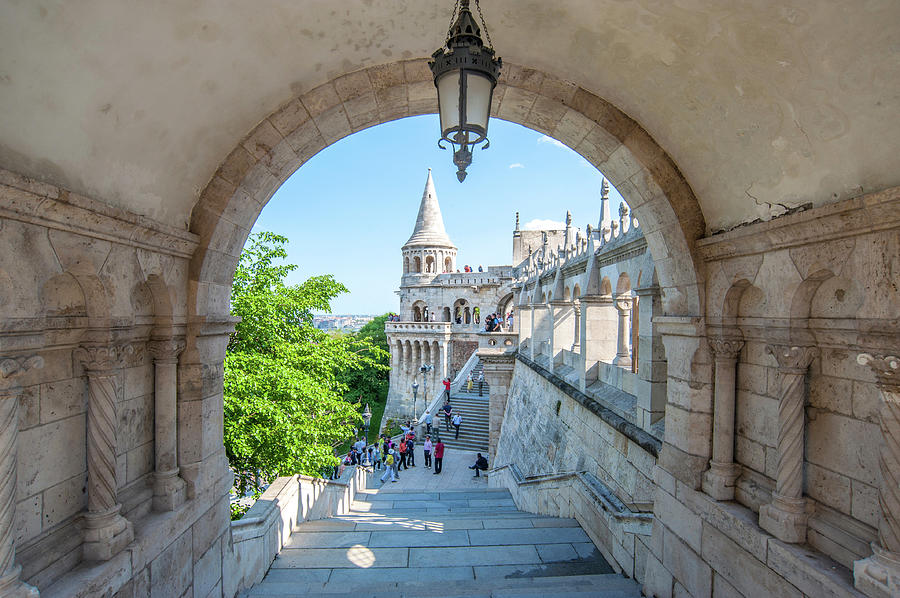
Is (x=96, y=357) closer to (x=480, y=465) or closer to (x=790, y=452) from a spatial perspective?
(x=790, y=452)

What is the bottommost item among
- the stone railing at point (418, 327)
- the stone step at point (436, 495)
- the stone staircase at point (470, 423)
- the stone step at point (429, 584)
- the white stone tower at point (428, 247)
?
the stone staircase at point (470, 423)

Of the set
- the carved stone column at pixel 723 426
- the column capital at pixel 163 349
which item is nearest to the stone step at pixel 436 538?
the carved stone column at pixel 723 426

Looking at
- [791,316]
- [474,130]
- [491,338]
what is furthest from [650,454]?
[491,338]

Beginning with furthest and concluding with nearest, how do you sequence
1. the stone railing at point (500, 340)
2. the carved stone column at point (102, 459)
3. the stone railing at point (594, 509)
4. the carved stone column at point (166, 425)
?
1. the stone railing at point (500, 340)
2. the stone railing at point (594, 509)
3. the carved stone column at point (166, 425)
4. the carved stone column at point (102, 459)

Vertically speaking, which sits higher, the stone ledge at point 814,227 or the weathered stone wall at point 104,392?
the stone ledge at point 814,227

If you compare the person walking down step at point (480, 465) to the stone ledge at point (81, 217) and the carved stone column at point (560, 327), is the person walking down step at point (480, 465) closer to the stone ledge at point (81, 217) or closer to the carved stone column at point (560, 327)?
the carved stone column at point (560, 327)

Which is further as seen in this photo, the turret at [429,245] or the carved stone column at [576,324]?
the turret at [429,245]

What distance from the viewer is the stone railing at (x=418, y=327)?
3509cm

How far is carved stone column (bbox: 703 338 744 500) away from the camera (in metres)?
3.40

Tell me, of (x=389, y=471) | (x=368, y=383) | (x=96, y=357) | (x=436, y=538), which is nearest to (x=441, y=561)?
(x=436, y=538)

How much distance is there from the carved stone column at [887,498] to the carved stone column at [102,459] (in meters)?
3.93

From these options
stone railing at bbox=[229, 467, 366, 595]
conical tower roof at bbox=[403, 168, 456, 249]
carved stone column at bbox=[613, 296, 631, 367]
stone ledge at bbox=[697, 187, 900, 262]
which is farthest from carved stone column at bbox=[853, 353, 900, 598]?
conical tower roof at bbox=[403, 168, 456, 249]

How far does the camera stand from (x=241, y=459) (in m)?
9.00

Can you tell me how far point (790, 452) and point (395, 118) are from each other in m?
3.62
